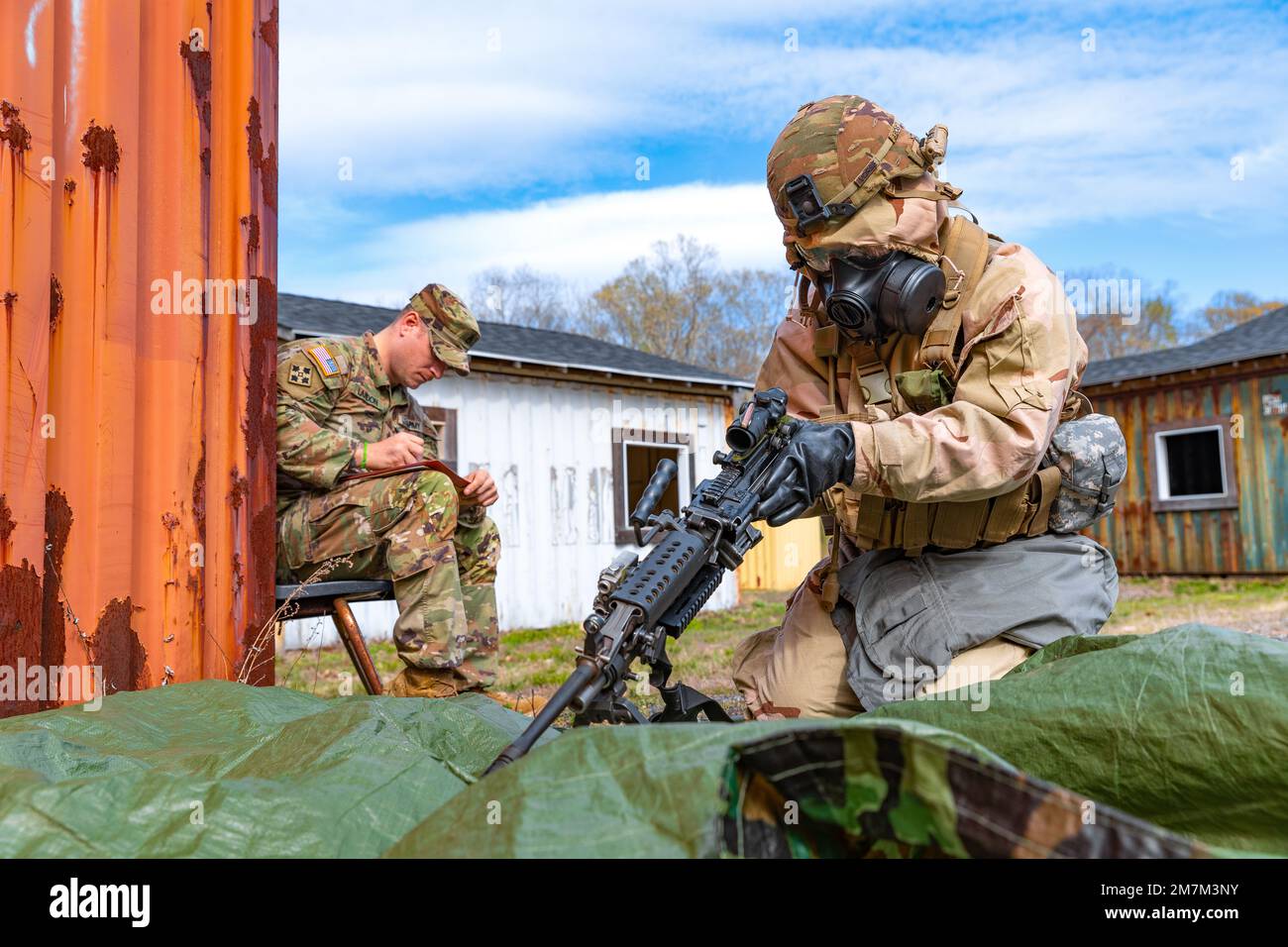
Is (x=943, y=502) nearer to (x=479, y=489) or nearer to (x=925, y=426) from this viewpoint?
(x=925, y=426)

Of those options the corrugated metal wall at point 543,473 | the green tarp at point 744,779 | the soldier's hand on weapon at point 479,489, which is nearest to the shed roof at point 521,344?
the corrugated metal wall at point 543,473

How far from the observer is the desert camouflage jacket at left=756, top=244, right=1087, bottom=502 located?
2.38m

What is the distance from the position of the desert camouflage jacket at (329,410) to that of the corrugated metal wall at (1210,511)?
13465 mm

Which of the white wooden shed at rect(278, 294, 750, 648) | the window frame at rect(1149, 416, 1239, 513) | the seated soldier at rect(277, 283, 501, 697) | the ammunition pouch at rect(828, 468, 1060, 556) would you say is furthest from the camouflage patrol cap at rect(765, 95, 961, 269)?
the window frame at rect(1149, 416, 1239, 513)

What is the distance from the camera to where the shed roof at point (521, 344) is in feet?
35.2

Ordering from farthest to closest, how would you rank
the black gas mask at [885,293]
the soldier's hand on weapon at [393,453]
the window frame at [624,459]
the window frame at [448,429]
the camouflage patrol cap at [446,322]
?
the window frame at [624,459] → the window frame at [448,429] → the camouflage patrol cap at [446,322] → the soldier's hand on weapon at [393,453] → the black gas mask at [885,293]

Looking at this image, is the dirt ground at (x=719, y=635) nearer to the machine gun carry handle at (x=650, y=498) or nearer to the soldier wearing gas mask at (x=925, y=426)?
the soldier wearing gas mask at (x=925, y=426)

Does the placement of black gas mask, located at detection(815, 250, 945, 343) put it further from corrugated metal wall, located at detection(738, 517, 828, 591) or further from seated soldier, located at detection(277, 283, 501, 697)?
corrugated metal wall, located at detection(738, 517, 828, 591)

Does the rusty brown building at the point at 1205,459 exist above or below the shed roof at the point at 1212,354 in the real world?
below

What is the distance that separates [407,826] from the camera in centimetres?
139

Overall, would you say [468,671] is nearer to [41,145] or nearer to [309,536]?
[309,536]

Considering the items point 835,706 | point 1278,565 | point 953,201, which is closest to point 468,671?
point 835,706

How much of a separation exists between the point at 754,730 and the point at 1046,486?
187cm

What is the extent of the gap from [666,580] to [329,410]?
102 inches
